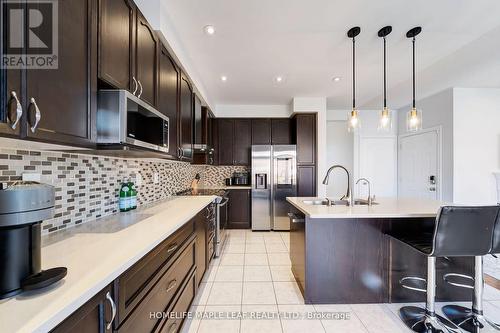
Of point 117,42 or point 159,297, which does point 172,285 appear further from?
point 117,42

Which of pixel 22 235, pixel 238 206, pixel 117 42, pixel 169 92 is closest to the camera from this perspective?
pixel 22 235

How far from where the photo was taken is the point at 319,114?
437 cm

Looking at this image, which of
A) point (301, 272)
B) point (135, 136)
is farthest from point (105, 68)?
point (301, 272)

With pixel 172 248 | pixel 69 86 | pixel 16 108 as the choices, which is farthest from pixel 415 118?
pixel 16 108

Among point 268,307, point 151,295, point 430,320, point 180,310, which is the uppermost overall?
point 151,295

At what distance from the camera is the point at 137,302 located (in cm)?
100

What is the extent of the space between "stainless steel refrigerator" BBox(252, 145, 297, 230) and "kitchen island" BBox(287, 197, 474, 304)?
238 cm

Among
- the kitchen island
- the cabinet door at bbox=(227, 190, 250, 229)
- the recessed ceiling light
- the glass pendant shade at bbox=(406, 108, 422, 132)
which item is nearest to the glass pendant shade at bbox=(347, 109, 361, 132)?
the glass pendant shade at bbox=(406, 108, 422, 132)

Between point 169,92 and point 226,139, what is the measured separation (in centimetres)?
270

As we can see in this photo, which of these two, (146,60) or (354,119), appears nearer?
(146,60)

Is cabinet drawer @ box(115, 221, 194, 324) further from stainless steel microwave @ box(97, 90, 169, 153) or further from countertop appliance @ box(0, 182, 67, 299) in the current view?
stainless steel microwave @ box(97, 90, 169, 153)

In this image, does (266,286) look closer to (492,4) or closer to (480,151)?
(492,4)

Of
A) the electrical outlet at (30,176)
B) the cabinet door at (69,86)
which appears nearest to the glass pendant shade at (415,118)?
the cabinet door at (69,86)

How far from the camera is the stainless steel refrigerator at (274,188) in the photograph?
4434mm
